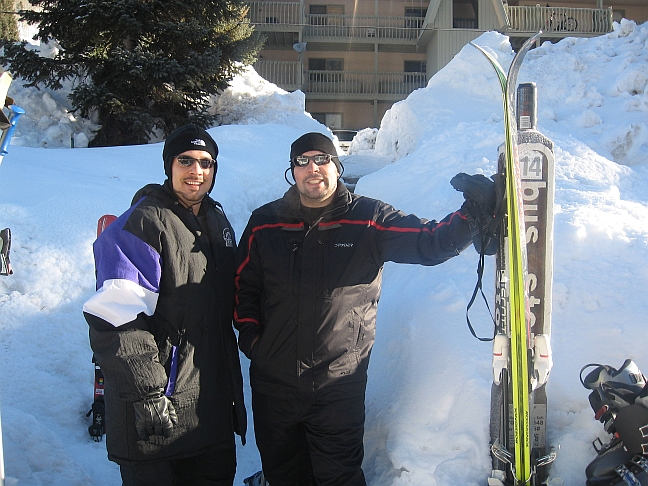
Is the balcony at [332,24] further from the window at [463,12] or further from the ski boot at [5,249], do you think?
the ski boot at [5,249]

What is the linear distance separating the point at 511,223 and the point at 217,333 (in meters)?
1.43

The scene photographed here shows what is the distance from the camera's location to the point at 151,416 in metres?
2.25

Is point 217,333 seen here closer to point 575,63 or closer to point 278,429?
point 278,429

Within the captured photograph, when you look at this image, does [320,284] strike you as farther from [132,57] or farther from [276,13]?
[276,13]

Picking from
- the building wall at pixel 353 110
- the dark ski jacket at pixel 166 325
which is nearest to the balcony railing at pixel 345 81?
the building wall at pixel 353 110

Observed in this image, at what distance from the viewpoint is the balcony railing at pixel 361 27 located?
2011 cm

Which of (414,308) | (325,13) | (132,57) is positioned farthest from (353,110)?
(414,308)

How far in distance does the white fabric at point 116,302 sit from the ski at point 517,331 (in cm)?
155

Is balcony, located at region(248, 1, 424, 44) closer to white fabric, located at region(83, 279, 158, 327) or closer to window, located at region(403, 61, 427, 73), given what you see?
window, located at region(403, 61, 427, 73)

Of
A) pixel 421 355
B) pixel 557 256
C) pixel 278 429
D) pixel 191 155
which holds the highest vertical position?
pixel 191 155

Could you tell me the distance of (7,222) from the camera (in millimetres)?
4457

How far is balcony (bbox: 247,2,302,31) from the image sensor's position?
19.5 metres

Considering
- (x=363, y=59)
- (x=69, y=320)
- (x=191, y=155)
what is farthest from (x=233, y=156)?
(x=363, y=59)

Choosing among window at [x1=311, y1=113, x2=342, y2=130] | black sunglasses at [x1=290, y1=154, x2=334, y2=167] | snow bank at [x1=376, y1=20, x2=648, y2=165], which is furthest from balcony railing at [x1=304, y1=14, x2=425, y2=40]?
black sunglasses at [x1=290, y1=154, x2=334, y2=167]
